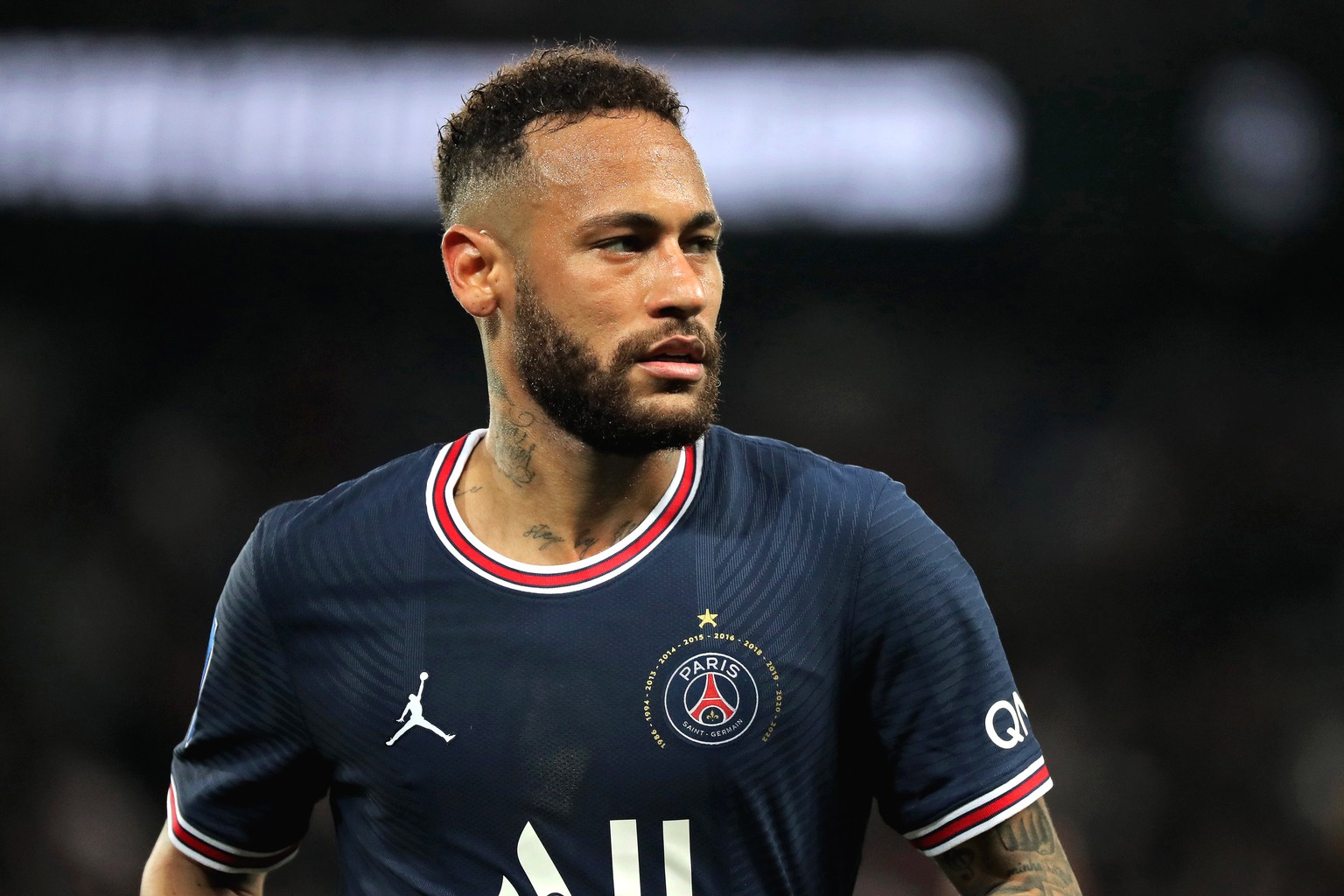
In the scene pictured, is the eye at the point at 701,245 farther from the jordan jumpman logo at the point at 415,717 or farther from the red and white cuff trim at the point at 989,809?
the red and white cuff trim at the point at 989,809

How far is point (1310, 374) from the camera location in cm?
637

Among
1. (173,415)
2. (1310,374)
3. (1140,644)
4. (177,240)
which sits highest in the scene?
(177,240)

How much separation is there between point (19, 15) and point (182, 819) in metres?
4.65

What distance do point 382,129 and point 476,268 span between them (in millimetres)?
3884

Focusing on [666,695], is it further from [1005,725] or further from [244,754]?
[244,754]

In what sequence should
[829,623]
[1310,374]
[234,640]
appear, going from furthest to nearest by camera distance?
[1310,374] → [234,640] → [829,623]

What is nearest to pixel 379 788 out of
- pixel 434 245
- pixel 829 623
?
Answer: pixel 829 623

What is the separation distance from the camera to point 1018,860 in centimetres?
209

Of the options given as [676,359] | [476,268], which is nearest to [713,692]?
[676,359]

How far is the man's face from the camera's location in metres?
2.18

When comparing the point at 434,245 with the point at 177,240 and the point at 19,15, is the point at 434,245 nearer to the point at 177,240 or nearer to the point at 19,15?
the point at 177,240

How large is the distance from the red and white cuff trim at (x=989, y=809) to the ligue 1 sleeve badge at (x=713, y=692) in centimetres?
30

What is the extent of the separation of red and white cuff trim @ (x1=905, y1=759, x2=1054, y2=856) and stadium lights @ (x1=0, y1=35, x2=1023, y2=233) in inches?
173

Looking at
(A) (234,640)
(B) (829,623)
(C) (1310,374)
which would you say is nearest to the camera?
(B) (829,623)
